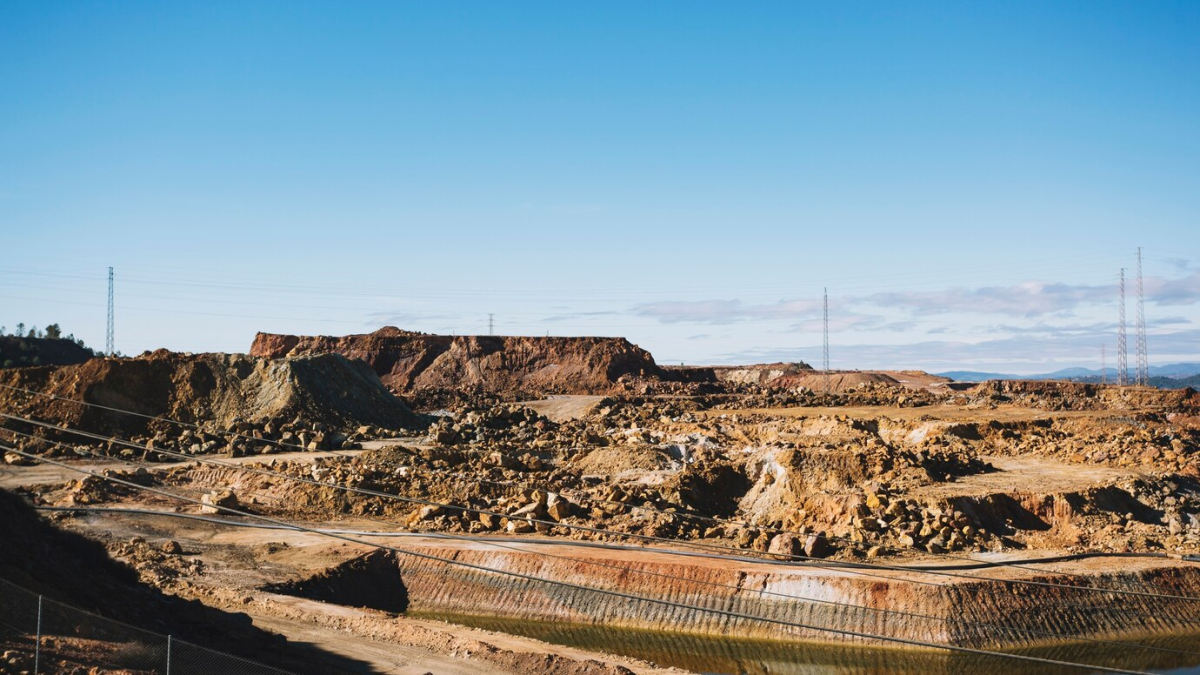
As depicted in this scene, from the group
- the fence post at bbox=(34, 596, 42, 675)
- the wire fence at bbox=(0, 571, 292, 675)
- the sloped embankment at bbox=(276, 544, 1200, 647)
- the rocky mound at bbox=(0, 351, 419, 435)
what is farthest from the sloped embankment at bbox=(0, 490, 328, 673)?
the rocky mound at bbox=(0, 351, 419, 435)

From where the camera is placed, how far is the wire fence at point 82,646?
13.1 meters

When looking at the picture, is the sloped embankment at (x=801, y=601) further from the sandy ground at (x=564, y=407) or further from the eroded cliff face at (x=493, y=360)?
the eroded cliff face at (x=493, y=360)

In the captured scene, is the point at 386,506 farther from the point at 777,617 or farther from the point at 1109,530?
the point at 1109,530

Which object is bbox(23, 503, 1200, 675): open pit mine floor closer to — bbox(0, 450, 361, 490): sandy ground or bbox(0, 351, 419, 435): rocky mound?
bbox(0, 450, 361, 490): sandy ground

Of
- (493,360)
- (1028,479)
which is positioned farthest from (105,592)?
(493,360)

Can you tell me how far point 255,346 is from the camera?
94.1 metres

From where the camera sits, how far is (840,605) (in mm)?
20797

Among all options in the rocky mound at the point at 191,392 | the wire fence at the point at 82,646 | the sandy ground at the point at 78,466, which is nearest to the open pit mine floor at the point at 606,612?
the wire fence at the point at 82,646

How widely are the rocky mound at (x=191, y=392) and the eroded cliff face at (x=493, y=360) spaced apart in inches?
1406

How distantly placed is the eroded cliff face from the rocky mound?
1406 inches

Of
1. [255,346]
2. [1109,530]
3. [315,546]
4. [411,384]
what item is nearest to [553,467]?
[315,546]

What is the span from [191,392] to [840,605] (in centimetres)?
3334

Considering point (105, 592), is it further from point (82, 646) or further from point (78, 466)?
point (78, 466)

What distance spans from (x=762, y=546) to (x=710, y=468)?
6847 millimetres
